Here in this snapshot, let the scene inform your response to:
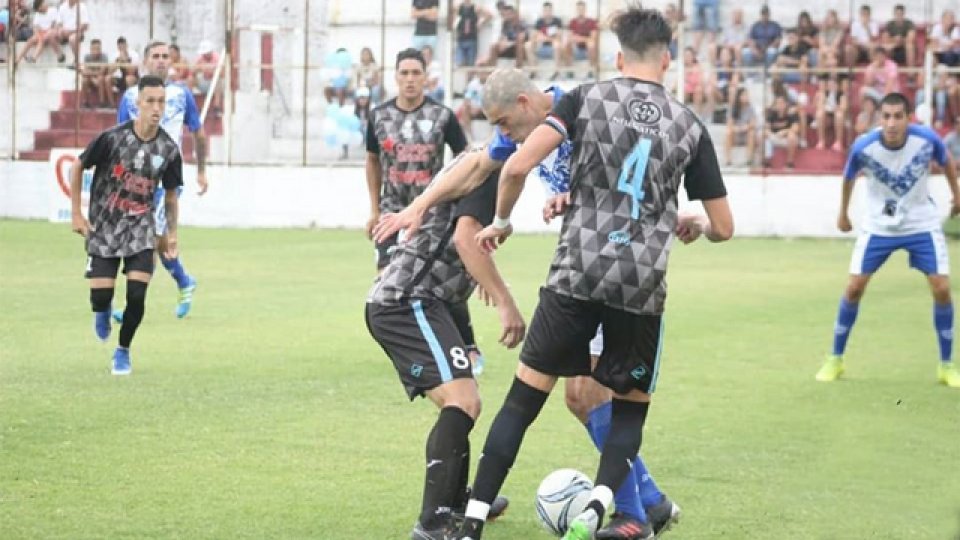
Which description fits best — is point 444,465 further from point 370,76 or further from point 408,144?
point 370,76

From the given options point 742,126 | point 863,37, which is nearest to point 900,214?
point 742,126

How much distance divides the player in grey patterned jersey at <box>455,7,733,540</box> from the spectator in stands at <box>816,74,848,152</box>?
2436 cm

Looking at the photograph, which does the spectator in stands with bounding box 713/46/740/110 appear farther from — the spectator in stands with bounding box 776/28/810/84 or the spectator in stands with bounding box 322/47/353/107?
the spectator in stands with bounding box 322/47/353/107

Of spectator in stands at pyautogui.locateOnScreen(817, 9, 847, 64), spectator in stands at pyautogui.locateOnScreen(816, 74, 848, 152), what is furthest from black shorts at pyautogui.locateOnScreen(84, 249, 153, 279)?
spectator in stands at pyautogui.locateOnScreen(817, 9, 847, 64)

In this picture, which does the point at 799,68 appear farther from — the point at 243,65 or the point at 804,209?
the point at 243,65

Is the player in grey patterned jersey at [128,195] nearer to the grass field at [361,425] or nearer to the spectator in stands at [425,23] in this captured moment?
the grass field at [361,425]

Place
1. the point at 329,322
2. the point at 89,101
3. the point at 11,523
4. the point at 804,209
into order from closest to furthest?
the point at 11,523, the point at 329,322, the point at 804,209, the point at 89,101

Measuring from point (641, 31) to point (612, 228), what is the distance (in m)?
0.81

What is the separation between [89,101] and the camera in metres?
33.4

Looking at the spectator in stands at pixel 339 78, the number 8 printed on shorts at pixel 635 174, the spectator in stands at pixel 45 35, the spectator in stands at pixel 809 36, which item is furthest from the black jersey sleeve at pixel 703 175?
the spectator in stands at pixel 45 35

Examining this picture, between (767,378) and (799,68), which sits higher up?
(799,68)

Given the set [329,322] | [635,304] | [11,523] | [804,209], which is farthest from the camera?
→ [804,209]

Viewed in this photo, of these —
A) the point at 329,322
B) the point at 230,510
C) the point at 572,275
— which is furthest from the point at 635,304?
the point at 329,322

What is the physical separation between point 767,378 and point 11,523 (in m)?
6.92
